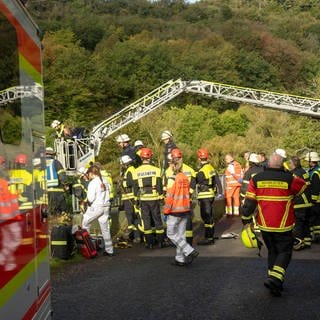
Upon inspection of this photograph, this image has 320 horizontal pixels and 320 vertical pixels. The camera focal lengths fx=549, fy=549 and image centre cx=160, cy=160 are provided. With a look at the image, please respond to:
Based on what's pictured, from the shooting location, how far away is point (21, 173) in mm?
3602

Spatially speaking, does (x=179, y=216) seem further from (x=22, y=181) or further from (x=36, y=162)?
(x=22, y=181)

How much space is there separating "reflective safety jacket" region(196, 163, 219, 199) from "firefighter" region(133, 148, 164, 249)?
37.2 inches

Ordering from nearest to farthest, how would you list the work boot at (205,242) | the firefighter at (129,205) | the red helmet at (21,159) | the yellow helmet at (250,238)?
the red helmet at (21,159) → the yellow helmet at (250,238) → the work boot at (205,242) → the firefighter at (129,205)

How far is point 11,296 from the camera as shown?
10.6 ft

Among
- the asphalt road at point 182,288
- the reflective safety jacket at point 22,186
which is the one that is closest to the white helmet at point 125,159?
the asphalt road at point 182,288

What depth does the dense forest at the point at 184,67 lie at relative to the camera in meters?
43.6

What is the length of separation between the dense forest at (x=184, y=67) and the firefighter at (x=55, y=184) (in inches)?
485

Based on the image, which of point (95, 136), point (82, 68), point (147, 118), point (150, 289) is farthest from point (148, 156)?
point (82, 68)

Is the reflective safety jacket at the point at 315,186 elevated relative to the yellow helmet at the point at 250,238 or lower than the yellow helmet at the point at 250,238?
elevated

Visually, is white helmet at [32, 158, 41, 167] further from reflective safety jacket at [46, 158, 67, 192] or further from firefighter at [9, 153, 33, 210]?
reflective safety jacket at [46, 158, 67, 192]

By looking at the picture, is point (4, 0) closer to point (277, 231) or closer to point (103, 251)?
point (277, 231)

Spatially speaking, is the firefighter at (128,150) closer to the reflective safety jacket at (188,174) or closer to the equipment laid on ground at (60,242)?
the reflective safety jacket at (188,174)

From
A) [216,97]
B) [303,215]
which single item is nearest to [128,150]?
[303,215]

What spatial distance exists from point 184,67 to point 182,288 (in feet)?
204
